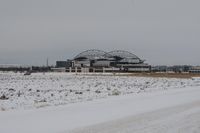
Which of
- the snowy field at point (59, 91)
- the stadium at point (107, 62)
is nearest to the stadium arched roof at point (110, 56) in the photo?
the stadium at point (107, 62)

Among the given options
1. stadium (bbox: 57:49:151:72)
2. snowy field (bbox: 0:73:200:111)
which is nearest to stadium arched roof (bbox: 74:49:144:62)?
stadium (bbox: 57:49:151:72)

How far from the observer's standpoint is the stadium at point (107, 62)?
159875mm

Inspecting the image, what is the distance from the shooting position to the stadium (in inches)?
6294

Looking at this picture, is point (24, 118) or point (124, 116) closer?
point (24, 118)

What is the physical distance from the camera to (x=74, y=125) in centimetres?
1263

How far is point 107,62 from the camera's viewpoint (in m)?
165

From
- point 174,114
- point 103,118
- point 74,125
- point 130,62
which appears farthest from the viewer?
point 130,62

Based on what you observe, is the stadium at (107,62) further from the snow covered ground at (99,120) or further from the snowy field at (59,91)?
the snow covered ground at (99,120)

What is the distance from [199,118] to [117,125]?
3.81 m

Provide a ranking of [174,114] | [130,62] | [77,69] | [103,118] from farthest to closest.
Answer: [130,62] < [77,69] < [174,114] < [103,118]

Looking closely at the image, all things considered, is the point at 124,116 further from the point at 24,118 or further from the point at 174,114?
the point at 24,118

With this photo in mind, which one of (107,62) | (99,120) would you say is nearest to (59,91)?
(99,120)

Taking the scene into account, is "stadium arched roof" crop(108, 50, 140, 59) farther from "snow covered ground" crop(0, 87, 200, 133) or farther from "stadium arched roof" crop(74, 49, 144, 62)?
"snow covered ground" crop(0, 87, 200, 133)

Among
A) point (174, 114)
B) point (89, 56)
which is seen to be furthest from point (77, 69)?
point (174, 114)
